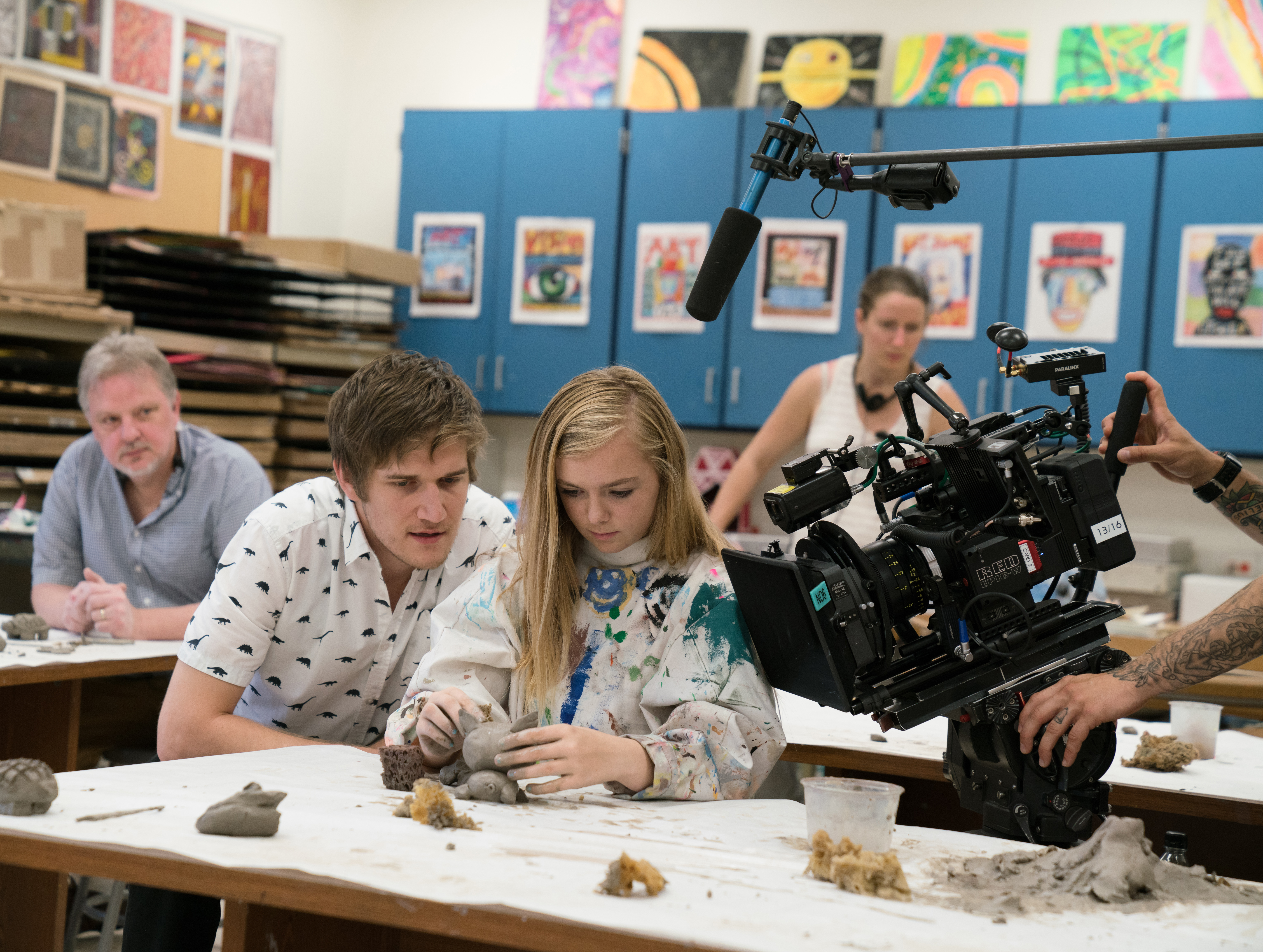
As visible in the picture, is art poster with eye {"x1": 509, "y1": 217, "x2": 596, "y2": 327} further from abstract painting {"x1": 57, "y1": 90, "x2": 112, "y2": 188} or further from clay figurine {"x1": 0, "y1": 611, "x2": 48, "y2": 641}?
clay figurine {"x1": 0, "y1": 611, "x2": 48, "y2": 641}

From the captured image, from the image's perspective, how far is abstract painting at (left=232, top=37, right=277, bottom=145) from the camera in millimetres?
4797

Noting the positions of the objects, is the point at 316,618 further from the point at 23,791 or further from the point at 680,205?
the point at 680,205

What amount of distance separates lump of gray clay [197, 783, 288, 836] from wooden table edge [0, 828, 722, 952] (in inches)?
2.8

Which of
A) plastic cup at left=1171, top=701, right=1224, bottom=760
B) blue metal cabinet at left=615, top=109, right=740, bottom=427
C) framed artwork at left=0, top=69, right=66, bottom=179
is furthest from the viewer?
blue metal cabinet at left=615, top=109, right=740, bottom=427

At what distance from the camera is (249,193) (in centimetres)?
489

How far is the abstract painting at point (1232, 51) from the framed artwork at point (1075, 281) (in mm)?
580

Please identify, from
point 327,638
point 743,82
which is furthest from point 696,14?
point 327,638

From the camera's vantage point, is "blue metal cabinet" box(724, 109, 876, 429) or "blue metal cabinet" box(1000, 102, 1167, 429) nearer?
"blue metal cabinet" box(1000, 102, 1167, 429)

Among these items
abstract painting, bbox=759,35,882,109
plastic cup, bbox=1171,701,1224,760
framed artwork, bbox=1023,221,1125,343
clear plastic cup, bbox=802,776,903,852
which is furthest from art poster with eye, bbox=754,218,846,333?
clear plastic cup, bbox=802,776,903,852

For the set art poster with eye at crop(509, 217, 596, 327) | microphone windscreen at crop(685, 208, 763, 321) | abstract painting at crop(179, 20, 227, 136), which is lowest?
microphone windscreen at crop(685, 208, 763, 321)

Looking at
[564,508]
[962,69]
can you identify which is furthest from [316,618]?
[962,69]

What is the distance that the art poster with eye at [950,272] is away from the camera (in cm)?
429

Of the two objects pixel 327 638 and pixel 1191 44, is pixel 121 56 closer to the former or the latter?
pixel 327 638

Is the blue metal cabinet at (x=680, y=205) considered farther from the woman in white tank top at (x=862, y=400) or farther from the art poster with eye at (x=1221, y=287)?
the art poster with eye at (x=1221, y=287)
